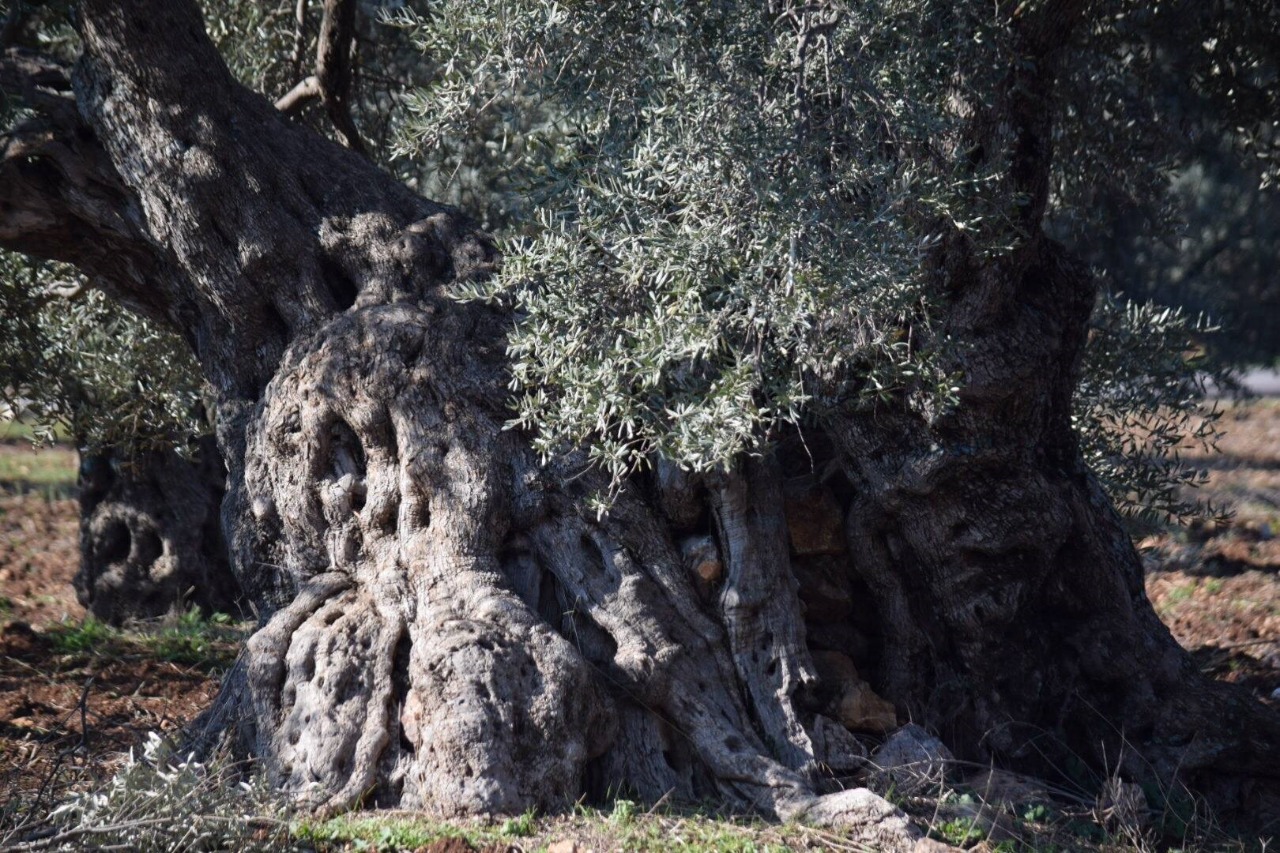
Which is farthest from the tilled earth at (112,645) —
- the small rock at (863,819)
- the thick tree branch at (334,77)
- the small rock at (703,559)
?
the thick tree branch at (334,77)

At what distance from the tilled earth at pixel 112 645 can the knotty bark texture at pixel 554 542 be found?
1105 millimetres

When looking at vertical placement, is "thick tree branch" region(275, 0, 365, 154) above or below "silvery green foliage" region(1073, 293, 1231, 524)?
above

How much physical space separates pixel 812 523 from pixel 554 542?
52.5 inches

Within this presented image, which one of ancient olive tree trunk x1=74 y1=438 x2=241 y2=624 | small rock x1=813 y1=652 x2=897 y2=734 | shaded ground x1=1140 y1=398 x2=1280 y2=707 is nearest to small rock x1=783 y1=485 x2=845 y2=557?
small rock x1=813 y1=652 x2=897 y2=734

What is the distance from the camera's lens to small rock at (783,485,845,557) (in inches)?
234

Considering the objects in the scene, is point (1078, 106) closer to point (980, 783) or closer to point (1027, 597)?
point (1027, 597)

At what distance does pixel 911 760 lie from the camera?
532 cm

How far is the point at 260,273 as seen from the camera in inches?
228

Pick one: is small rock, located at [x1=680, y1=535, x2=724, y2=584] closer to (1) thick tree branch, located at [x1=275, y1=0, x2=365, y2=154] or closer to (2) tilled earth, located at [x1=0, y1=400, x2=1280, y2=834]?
(2) tilled earth, located at [x1=0, y1=400, x2=1280, y2=834]

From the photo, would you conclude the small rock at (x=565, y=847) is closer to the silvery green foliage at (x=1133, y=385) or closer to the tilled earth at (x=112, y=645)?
the tilled earth at (x=112, y=645)

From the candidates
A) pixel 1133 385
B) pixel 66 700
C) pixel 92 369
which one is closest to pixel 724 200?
pixel 1133 385

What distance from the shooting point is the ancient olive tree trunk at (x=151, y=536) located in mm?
8883

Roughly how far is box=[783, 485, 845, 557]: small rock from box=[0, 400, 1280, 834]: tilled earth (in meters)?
3.04

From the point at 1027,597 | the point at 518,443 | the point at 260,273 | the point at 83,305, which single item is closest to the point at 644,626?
the point at 518,443
